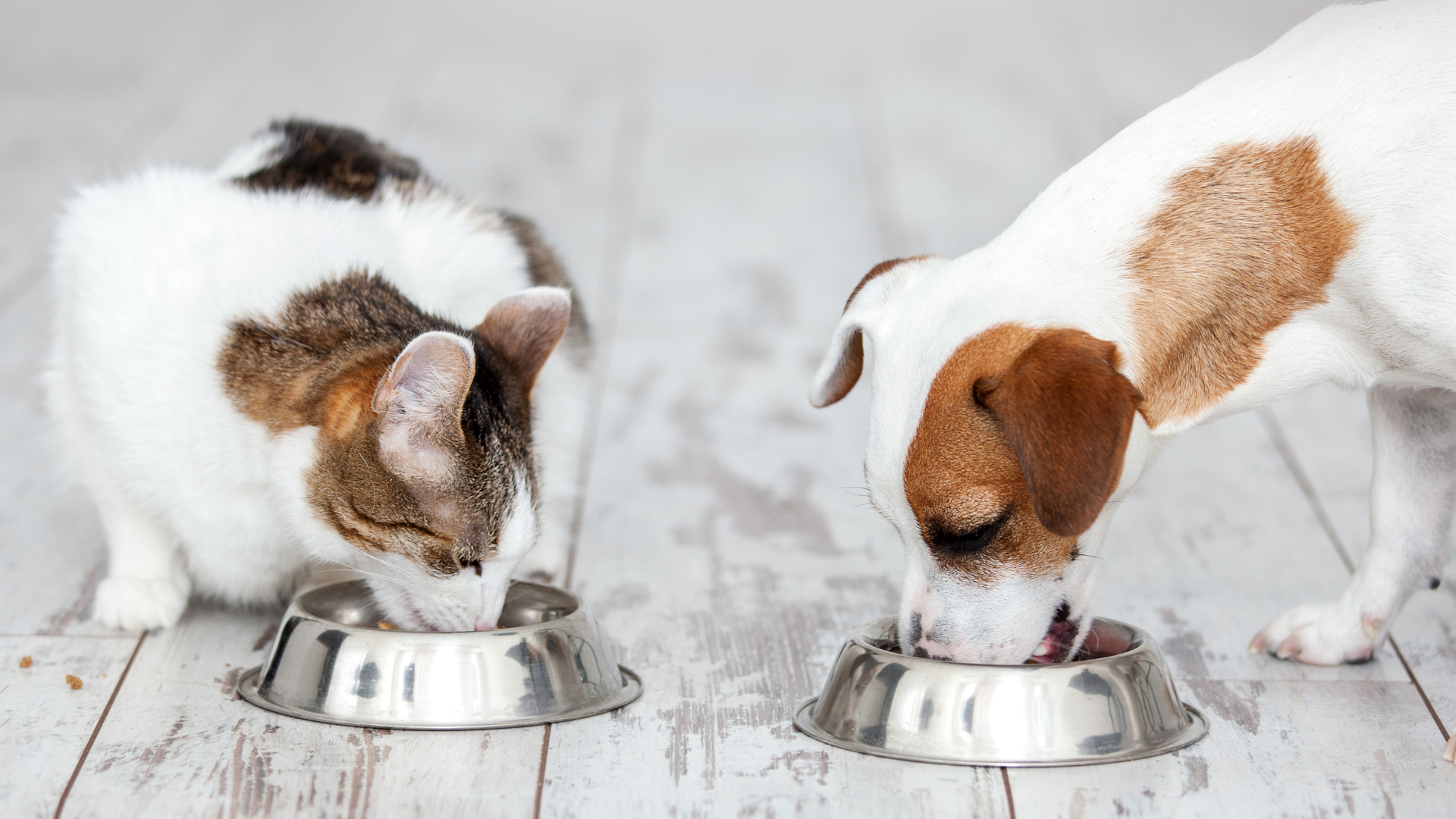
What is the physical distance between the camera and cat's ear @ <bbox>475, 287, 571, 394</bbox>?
2.33m

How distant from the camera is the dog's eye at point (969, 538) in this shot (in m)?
1.97

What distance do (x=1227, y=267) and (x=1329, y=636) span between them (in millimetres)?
718

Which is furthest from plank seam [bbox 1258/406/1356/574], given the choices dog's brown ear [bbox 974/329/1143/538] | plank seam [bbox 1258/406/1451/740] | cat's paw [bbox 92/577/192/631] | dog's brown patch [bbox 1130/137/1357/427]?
cat's paw [bbox 92/577/192/631]

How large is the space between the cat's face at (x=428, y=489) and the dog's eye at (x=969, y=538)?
653 millimetres

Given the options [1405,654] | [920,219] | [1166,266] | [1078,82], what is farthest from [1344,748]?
[1078,82]

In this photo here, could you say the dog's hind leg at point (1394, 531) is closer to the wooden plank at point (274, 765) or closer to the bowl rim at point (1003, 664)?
the bowl rim at point (1003, 664)

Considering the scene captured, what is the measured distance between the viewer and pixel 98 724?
2.11 meters

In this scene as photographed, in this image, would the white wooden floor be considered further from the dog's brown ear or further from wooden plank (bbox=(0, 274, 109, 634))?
the dog's brown ear

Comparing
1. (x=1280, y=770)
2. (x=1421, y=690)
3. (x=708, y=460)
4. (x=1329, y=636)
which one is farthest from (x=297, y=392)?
(x=1421, y=690)

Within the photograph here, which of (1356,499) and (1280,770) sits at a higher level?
(1280,770)

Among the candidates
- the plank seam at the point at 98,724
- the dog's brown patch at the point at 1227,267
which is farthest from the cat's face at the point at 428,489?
the dog's brown patch at the point at 1227,267

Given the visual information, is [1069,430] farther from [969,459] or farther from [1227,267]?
[1227,267]

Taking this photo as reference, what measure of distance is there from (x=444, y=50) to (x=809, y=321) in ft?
12.0

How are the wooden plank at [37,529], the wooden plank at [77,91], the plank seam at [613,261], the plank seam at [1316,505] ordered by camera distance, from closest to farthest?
the plank seam at [1316,505] → the wooden plank at [37,529] → the plank seam at [613,261] → the wooden plank at [77,91]
